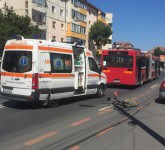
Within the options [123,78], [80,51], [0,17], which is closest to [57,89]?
[80,51]

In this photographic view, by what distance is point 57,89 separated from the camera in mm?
13117

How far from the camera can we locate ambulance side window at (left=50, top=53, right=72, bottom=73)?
42.7 feet

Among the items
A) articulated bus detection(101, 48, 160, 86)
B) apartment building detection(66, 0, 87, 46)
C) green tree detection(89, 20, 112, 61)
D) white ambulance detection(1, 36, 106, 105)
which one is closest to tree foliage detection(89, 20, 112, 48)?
green tree detection(89, 20, 112, 61)

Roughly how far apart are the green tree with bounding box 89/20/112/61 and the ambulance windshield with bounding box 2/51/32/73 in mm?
66593

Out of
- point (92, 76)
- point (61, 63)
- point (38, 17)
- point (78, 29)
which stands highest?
point (38, 17)

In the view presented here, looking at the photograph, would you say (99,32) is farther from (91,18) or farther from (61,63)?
(61,63)

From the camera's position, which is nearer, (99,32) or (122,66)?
(122,66)

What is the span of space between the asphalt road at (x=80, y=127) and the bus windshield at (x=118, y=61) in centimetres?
986

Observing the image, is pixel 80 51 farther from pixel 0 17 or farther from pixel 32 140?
pixel 0 17

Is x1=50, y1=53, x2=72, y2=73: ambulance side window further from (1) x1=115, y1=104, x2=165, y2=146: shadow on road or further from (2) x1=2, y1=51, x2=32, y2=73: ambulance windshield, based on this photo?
(1) x1=115, y1=104, x2=165, y2=146: shadow on road

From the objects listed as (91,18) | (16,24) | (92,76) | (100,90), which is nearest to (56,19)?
(16,24)

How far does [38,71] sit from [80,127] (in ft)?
11.4

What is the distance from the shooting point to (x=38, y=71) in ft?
40.0

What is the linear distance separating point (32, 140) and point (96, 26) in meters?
72.5
